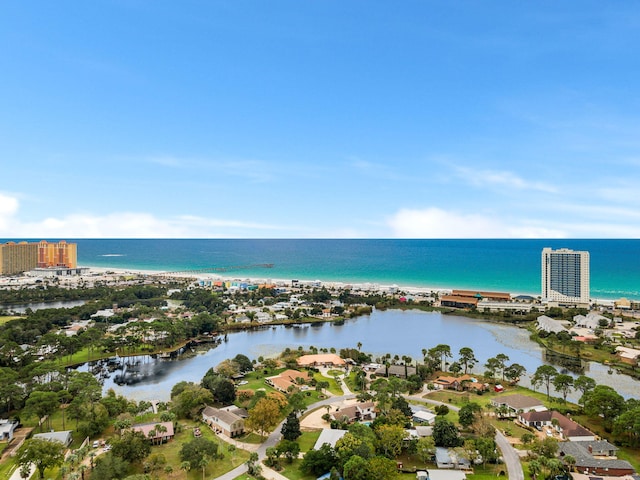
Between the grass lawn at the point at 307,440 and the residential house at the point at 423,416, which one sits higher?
the residential house at the point at 423,416

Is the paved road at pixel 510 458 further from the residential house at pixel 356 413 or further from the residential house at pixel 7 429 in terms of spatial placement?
the residential house at pixel 7 429

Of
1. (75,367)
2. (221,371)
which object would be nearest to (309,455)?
(221,371)

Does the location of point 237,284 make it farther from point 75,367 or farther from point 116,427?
point 116,427

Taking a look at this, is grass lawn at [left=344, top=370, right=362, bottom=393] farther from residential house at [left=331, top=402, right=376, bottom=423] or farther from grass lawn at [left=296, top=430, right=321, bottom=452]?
grass lawn at [left=296, top=430, right=321, bottom=452]

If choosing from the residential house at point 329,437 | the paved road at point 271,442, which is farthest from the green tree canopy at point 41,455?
the residential house at point 329,437

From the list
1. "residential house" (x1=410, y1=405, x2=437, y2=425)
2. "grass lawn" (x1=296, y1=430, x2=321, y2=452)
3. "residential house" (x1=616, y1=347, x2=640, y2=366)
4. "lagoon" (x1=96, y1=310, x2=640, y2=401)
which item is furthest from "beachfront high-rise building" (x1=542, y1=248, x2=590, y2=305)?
"grass lawn" (x1=296, y1=430, x2=321, y2=452)

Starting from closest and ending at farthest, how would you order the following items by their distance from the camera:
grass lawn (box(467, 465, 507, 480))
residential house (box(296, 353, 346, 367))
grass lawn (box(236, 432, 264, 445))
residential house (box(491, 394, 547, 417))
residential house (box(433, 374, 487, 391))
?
grass lawn (box(467, 465, 507, 480)), grass lawn (box(236, 432, 264, 445)), residential house (box(491, 394, 547, 417)), residential house (box(433, 374, 487, 391)), residential house (box(296, 353, 346, 367))
